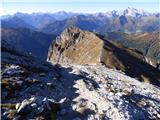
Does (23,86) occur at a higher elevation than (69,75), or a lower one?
higher

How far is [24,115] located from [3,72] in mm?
13991

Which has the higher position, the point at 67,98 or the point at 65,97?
the point at 67,98

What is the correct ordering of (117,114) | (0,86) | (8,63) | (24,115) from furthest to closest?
(8,63) < (0,86) < (117,114) < (24,115)

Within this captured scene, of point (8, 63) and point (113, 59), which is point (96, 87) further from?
point (113, 59)

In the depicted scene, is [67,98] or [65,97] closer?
[67,98]

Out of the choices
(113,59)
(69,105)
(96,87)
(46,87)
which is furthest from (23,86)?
(113,59)

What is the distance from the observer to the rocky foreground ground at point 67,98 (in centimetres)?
3806

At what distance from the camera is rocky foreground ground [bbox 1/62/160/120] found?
3806cm

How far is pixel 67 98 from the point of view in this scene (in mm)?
44000

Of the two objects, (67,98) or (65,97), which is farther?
(65,97)

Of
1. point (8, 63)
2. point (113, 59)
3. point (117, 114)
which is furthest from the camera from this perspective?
point (113, 59)

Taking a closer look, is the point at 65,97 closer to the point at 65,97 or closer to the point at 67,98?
the point at 65,97

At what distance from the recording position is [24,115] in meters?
36.8

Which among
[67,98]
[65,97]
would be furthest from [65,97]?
[67,98]
